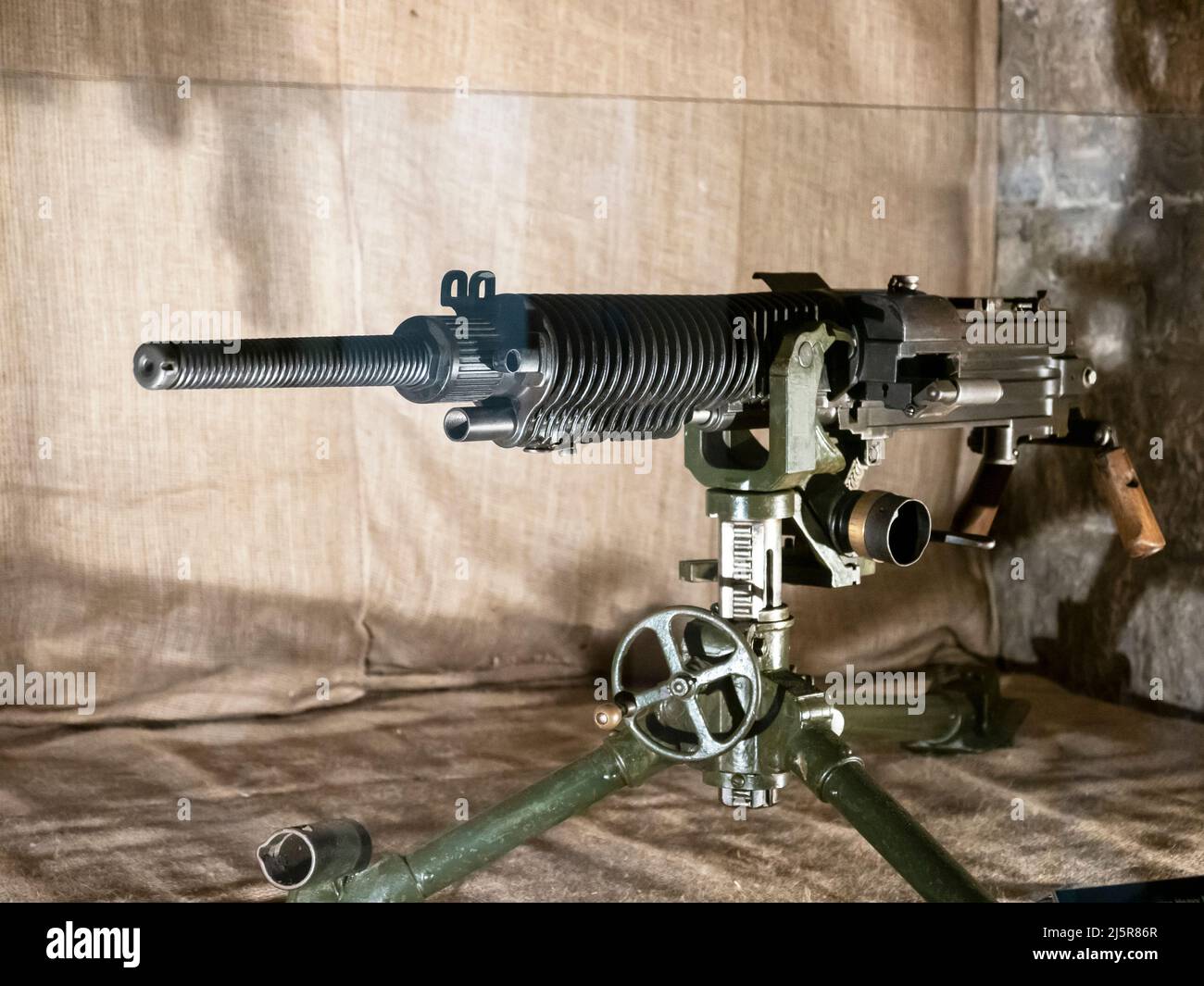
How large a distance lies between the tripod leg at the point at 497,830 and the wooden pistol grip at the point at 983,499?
0.50 m

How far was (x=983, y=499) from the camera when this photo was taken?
1661mm

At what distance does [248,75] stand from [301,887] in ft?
2.71

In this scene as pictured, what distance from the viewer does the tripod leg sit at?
4.28ft

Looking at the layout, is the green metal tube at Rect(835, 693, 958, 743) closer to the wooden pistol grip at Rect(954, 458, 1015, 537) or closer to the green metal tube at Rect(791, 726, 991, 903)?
the wooden pistol grip at Rect(954, 458, 1015, 537)

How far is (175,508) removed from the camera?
1745 millimetres

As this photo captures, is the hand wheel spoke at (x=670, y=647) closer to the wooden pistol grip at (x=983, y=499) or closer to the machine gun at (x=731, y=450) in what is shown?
the machine gun at (x=731, y=450)

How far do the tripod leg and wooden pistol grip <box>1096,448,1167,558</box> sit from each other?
67 cm

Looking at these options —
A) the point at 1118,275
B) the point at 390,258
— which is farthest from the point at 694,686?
the point at 1118,275

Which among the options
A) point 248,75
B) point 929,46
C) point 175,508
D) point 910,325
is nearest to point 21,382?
point 175,508

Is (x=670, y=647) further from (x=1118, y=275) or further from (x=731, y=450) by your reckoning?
(x=1118, y=275)

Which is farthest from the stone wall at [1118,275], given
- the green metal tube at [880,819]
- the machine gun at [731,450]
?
the green metal tube at [880,819]

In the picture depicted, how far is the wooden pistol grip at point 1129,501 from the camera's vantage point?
167 cm

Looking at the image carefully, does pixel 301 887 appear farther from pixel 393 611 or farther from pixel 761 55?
pixel 761 55

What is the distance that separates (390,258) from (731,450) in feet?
1.93
